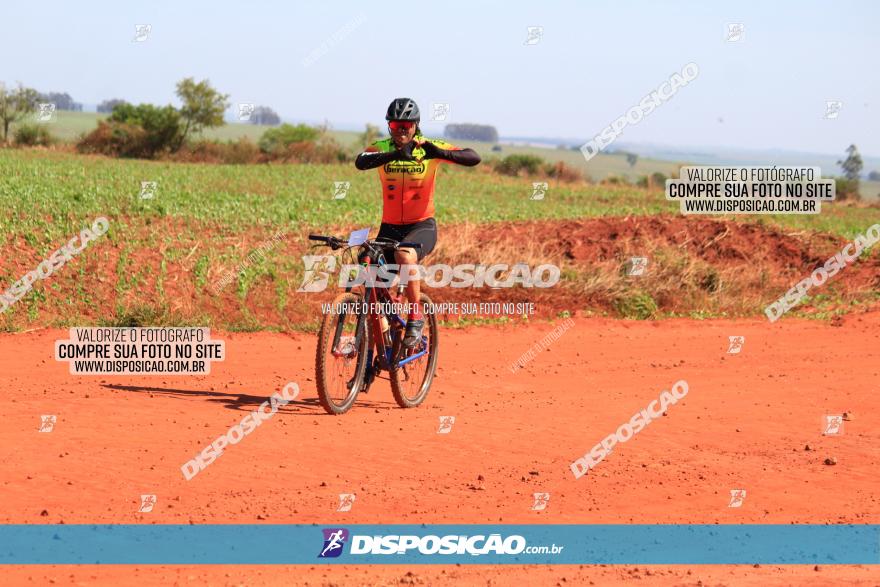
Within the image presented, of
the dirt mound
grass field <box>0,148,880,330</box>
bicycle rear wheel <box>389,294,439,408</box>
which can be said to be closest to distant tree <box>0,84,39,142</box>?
grass field <box>0,148,880,330</box>

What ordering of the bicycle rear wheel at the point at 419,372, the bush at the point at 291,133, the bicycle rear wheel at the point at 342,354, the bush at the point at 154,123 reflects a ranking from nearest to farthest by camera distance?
the bicycle rear wheel at the point at 342,354
the bicycle rear wheel at the point at 419,372
the bush at the point at 154,123
the bush at the point at 291,133

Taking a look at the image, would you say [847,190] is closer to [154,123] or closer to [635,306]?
[154,123]

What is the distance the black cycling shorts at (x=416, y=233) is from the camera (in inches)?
382

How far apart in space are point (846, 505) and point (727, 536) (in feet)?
4.25

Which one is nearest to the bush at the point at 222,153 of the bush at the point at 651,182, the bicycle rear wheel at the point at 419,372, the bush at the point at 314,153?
the bush at the point at 314,153

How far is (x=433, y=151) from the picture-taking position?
9570mm

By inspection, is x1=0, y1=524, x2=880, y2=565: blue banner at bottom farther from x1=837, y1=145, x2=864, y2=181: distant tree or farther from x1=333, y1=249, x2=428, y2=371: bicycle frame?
x1=837, y1=145, x2=864, y2=181: distant tree

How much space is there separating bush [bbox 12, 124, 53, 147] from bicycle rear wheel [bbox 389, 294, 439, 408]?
36.3 m

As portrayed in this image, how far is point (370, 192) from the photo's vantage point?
94.9 ft

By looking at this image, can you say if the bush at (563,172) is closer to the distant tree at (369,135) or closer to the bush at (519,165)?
the bush at (519,165)

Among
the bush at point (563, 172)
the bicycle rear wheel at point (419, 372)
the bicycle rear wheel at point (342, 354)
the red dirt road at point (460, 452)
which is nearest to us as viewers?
the red dirt road at point (460, 452)

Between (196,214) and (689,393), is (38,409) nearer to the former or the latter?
(689,393)

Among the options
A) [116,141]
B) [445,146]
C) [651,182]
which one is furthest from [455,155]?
[651,182]

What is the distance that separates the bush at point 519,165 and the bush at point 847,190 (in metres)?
14.2
